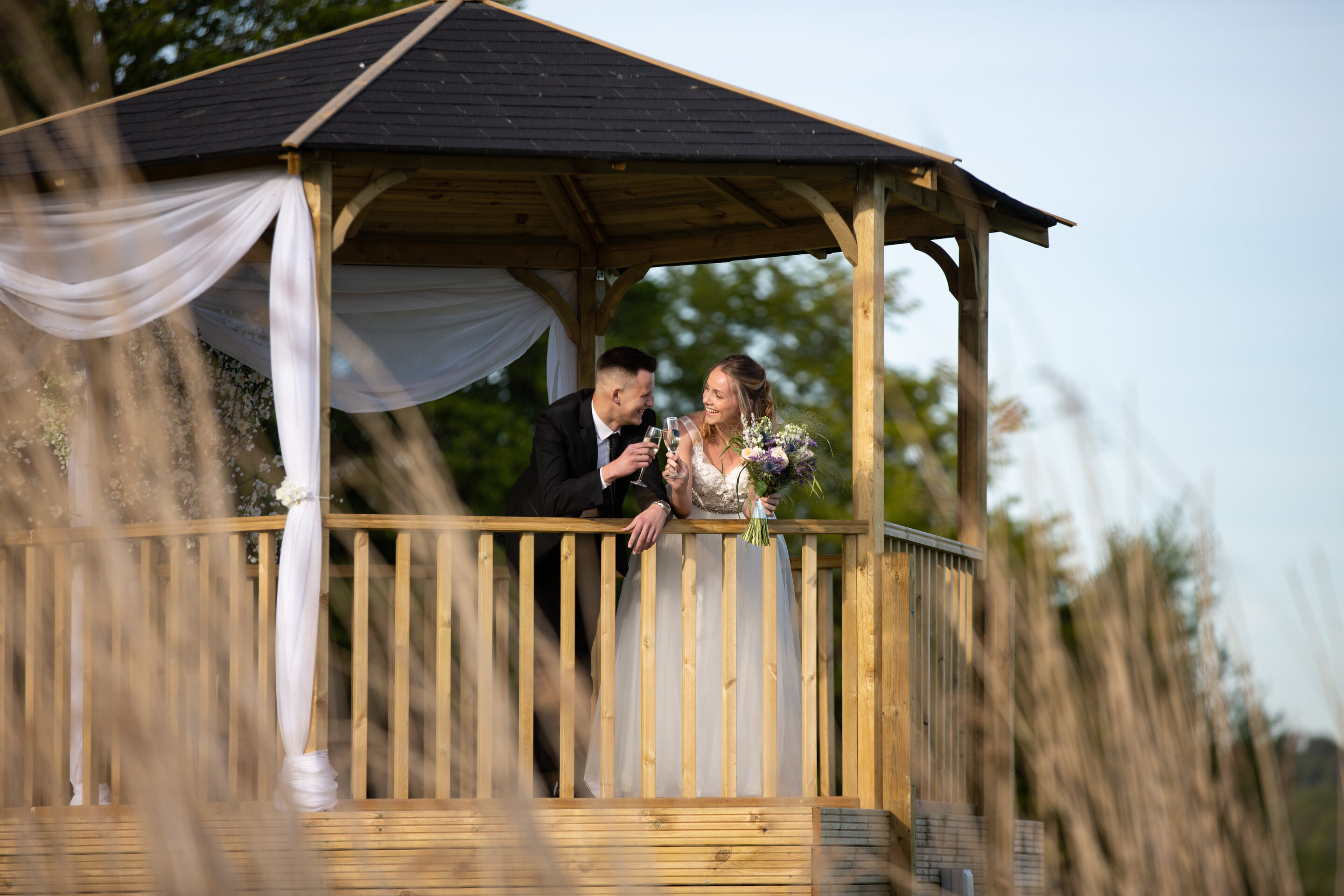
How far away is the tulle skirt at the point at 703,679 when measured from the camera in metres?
6.47

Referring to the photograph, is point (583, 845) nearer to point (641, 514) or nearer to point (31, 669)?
point (641, 514)

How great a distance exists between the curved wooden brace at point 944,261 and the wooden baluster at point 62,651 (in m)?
4.66

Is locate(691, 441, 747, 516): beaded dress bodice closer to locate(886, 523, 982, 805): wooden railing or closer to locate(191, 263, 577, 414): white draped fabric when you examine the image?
locate(886, 523, 982, 805): wooden railing

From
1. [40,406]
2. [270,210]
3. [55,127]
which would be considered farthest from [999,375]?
[40,406]

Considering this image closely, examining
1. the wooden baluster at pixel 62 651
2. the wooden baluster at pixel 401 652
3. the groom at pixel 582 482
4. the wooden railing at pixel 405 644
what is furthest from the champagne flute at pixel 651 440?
the wooden baluster at pixel 62 651

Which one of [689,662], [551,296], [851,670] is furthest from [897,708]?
[551,296]

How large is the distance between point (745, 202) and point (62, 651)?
4.30 m

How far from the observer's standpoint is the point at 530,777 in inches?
223

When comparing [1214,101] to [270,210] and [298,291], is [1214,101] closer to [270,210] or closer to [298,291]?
[298,291]

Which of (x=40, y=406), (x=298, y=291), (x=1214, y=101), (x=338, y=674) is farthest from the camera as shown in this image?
(x=40, y=406)

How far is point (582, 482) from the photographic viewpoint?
6.01m

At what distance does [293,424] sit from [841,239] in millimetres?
2613

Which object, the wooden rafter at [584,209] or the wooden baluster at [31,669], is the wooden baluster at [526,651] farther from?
the wooden rafter at [584,209]

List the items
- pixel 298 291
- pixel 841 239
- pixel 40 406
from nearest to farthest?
1. pixel 298 291
2. pixel 841 239
3. pixel 40 406
